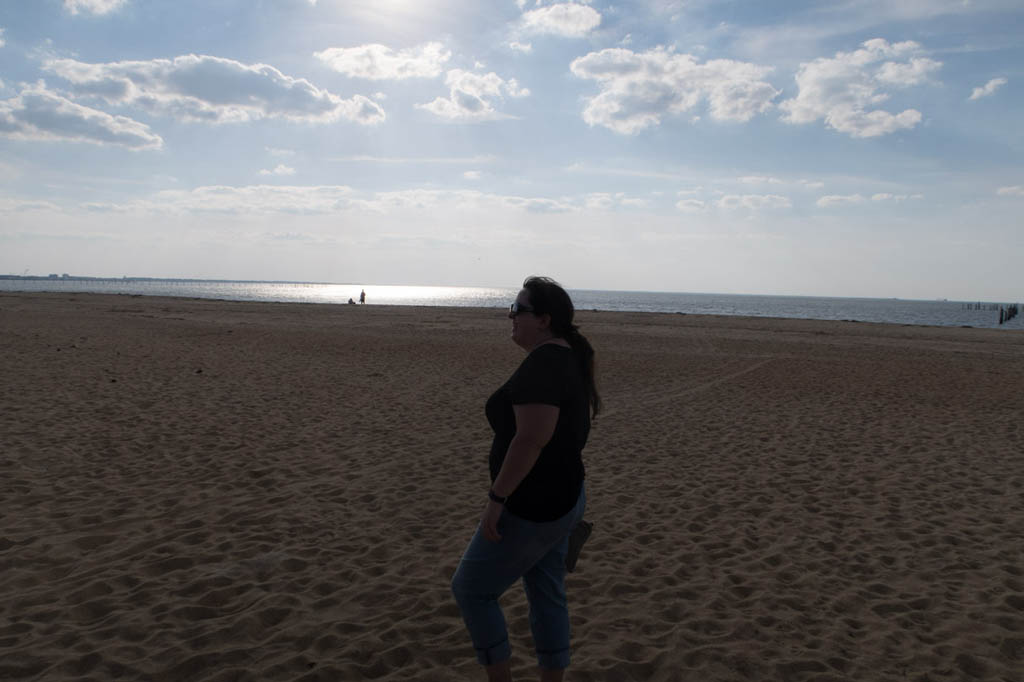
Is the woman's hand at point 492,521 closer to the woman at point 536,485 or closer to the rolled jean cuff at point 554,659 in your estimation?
the woman at point 536,485

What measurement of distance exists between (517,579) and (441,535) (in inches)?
129

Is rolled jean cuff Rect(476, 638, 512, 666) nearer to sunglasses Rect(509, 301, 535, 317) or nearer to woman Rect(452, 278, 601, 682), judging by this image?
woman Rect(452, 278, 601, 682)

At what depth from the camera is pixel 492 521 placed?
2562 mm

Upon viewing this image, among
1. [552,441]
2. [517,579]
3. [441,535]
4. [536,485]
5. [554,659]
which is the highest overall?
[552,441]

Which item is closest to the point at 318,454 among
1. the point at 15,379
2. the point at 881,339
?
the point at 15,379

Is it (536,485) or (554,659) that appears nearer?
(536,485)

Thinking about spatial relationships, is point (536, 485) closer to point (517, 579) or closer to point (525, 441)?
point (525, 441)

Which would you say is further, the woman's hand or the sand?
the sand

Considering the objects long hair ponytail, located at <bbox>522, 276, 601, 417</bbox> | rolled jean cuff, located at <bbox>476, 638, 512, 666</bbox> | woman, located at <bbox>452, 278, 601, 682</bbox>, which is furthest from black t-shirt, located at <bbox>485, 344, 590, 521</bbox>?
rolled jean cuff, located at <bbox>476, 638, 512, 666</bbox>

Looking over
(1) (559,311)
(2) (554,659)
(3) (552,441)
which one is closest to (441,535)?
(2) (554,659)

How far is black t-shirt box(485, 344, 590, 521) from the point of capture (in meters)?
2.54

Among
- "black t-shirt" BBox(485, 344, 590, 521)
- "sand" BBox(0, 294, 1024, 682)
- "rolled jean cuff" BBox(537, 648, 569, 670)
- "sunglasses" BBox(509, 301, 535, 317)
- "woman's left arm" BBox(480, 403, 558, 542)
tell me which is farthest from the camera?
"sand" BBox(0, 294, 1024, 682)

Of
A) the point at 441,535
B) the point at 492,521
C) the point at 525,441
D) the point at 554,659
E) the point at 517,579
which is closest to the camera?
the point at 525,441

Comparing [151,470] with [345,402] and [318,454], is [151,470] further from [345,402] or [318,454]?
[345,402]
